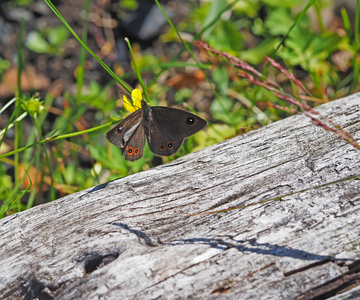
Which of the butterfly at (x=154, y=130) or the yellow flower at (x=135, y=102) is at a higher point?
the yellow flower at (x=135, y=102)

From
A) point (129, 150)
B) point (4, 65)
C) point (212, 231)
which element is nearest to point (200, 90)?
point (129, 150)

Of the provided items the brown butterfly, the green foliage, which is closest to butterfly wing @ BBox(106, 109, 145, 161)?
the brown butterfly

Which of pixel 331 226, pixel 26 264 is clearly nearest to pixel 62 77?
pixel 26 264

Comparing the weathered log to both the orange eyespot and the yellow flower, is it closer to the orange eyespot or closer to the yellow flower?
the orange eyespot

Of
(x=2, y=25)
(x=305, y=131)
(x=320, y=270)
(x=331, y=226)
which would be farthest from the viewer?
(x=2, y=25)

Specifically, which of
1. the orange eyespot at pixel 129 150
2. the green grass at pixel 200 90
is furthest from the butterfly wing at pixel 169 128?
the green grass at pixel 200 90

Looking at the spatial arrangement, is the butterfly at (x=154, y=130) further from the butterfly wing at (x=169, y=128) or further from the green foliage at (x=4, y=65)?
the green foliage at (x=4, y=65)

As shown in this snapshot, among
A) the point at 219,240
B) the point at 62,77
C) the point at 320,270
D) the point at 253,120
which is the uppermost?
the point at 62,77

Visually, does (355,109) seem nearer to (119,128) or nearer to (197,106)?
(119,128)
